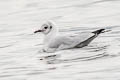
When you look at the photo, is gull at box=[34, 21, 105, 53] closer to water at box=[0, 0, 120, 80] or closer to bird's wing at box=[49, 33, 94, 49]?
bird's wing at box=[49, 33, 94, 49]

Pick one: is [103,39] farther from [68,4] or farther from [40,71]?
[68,4]

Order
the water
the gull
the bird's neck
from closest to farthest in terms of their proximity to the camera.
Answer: the water → the gull → the bird's neck

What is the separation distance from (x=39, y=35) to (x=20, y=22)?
230 cm

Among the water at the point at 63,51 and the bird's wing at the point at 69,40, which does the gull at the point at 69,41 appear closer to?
the bird's wing at the point at 69,40

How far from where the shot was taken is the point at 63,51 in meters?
15.4

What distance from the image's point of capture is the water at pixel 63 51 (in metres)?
12.9

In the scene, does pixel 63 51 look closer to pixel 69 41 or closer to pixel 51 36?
pixel 69 41

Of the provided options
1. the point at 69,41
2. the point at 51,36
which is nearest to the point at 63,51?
the point at 69,41

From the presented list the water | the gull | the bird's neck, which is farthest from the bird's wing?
the bird's neck

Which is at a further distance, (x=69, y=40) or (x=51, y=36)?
(x=51, y=36)

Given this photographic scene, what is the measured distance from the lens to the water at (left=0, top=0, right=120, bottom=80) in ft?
42.3

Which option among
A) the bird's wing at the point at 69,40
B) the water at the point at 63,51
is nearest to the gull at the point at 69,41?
the bird's wing at the point at 69,40

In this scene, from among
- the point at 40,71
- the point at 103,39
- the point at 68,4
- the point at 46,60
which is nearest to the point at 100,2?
the point at 68,4

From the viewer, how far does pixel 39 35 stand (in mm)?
18594
